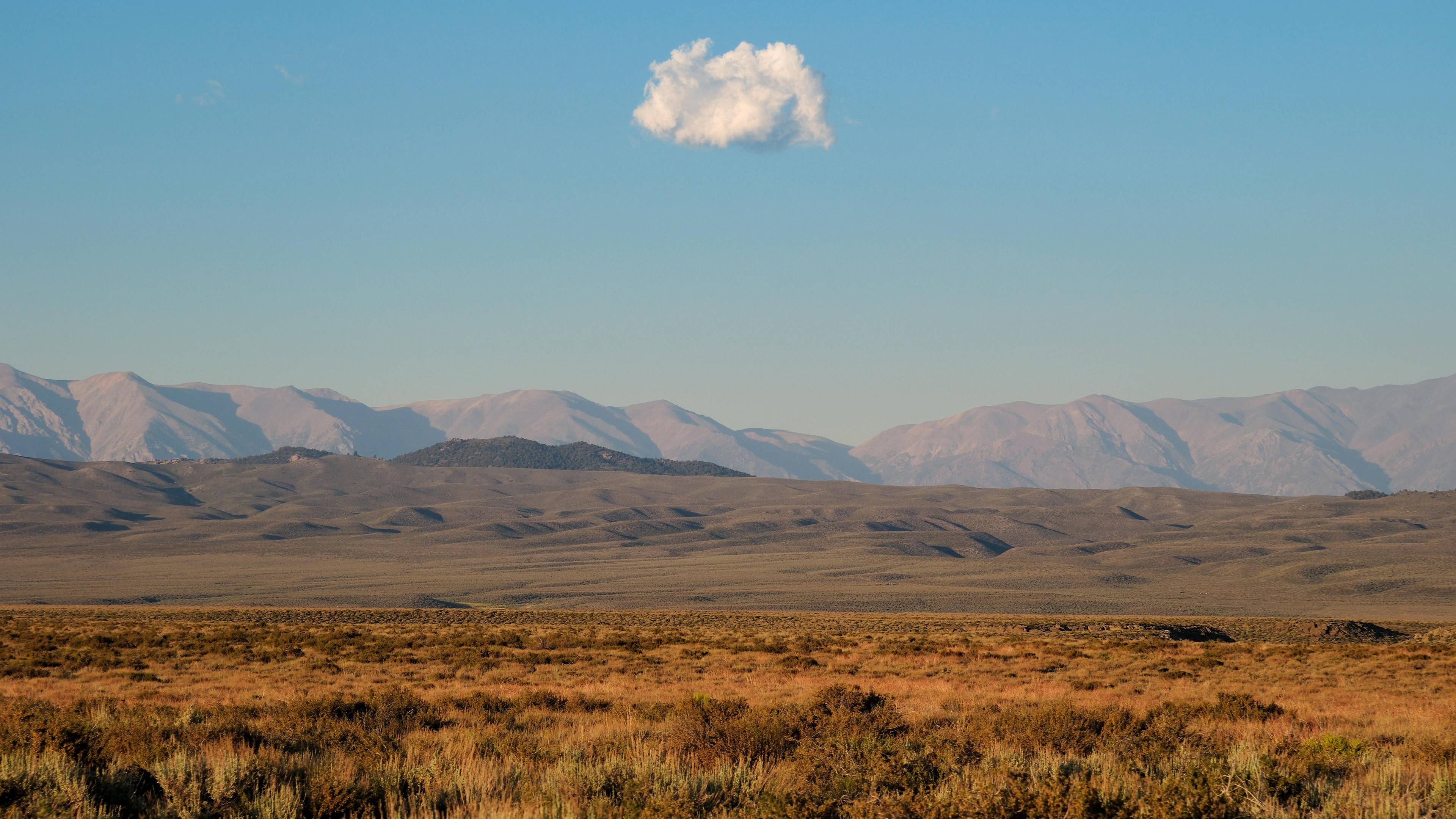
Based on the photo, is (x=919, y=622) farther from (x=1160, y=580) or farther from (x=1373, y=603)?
(x=1160, y=580)

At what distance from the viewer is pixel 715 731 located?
38.3 feet

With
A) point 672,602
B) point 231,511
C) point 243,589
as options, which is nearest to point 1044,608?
point 672,602

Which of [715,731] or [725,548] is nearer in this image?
[715,731]

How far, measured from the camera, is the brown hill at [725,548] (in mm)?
86938

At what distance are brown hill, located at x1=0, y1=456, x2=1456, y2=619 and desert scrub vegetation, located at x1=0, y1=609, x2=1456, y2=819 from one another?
50108mm

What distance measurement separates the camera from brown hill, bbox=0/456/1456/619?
86938mm

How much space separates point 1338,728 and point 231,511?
182467 mm

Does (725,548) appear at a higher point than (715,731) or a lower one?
lower

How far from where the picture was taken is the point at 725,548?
5487 inches

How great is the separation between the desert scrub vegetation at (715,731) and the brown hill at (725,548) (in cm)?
5011

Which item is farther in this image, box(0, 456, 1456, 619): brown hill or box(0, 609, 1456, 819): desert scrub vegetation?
box(0, 456, 1456, 619): brown hill

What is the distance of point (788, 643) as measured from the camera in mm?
36812

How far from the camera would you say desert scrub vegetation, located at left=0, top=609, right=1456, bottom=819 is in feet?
25.5

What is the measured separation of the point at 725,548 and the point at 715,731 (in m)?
128
